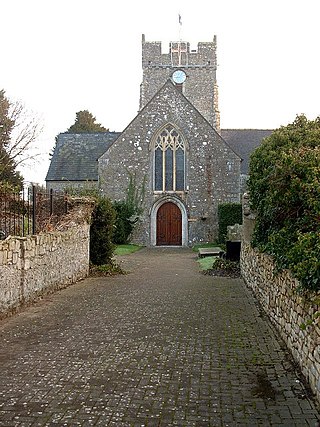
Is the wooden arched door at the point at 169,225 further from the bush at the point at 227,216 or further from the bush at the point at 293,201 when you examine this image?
the bush at the point at 293,201

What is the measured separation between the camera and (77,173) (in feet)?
116

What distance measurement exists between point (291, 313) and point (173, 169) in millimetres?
25904

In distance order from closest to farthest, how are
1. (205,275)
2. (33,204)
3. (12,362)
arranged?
(12,362) < (33,204) < (205,275)

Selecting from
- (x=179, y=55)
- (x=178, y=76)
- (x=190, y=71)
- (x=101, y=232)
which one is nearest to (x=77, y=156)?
(x=178, y=76)

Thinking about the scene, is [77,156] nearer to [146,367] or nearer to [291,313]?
[291,313]

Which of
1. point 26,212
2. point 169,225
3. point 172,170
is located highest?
point 172,170

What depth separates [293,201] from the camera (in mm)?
8695

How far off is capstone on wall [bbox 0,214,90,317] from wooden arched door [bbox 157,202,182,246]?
53.8ft

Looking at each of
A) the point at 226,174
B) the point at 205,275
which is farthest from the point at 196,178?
the point at 205,275

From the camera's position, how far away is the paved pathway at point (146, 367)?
5.02 m

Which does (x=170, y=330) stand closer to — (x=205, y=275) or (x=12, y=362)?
(x=12, y=362)

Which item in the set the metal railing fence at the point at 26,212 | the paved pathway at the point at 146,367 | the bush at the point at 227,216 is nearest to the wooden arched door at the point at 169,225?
the bush at the point at 227,216

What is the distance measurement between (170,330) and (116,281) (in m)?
6.96

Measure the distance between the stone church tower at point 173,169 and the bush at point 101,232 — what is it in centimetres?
1362
